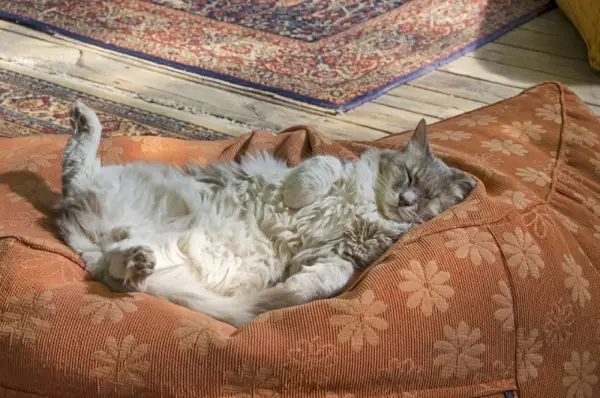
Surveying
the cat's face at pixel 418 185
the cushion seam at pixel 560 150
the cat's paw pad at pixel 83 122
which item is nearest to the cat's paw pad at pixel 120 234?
the cat's paw pad at pixel 83 122

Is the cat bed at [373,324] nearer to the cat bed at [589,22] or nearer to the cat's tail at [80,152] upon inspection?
the cat's tail at [80,152]

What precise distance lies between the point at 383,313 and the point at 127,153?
98cm

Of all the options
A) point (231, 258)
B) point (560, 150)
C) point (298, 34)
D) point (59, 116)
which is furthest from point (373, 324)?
point (298, 34)

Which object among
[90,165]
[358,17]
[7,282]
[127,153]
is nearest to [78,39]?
[358,17]

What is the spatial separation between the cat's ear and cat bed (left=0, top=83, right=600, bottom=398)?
0.17m

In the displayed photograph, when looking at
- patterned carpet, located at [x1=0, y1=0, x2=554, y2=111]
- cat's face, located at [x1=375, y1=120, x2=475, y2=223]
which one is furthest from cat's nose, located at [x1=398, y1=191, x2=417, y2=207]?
patterned carpet, located at [x1=0, y1=0, x2=554, y2=111]

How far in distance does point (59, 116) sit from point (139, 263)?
1.54 metres

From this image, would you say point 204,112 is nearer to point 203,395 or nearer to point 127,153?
point 127,153

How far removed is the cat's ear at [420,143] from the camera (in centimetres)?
183

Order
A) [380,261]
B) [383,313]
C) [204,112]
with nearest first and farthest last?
[383,313], [380,261], [204,112]

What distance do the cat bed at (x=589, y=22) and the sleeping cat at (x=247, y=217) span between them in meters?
1.90

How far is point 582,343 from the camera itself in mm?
1566

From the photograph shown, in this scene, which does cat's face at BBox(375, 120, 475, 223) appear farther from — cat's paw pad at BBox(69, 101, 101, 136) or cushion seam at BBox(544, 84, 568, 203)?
cat's paw pad at BBox(69, 101, 101, 136)

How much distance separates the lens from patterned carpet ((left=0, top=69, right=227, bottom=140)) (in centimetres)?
270
